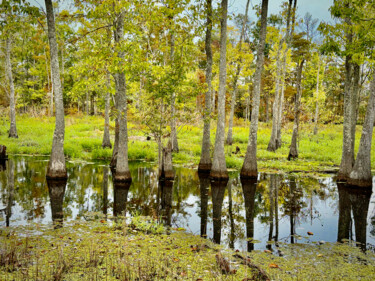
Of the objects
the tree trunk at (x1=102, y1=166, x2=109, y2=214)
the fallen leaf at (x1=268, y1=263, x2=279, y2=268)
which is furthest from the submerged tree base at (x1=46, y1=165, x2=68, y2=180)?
the fallen leaf at (x1=268, y1=263, x2=279, y2=268)

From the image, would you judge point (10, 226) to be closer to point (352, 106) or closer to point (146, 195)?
point (146, 195)

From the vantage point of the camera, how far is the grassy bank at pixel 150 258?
4160 mm

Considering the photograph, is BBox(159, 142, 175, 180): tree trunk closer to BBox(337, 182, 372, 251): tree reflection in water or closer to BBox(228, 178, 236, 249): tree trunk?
BBox(228, 178, 236, 249): tree trunk

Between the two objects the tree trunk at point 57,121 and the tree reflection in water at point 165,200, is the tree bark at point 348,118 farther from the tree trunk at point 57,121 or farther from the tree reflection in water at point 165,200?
the tree trunk at point 57,121

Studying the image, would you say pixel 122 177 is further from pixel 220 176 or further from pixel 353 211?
pixel 353 211

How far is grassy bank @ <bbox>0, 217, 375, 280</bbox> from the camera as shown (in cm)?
416

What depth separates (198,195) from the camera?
10.4 m

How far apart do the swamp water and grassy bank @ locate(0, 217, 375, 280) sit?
69 cm

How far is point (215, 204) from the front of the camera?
927 cm

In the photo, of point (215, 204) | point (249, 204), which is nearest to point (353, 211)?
point (249, 204)

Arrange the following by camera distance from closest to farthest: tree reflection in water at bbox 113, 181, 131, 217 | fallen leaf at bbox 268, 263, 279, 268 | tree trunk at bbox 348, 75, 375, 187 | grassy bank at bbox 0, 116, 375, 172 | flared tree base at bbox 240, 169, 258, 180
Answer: fallen leaf at bbox 268, 263, 279, 268
tree reflection in water at bbox 113, 181, 131, 217
tree trunk at bbox 348, 75, 375, 187
flared tree base at bbox 240, 169, 258, 180
grassy bank at bbox 0, 116, 375, 172

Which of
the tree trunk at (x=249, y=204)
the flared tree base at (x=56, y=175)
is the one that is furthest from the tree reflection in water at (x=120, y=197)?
the tree trunk at (x=249, y=204)

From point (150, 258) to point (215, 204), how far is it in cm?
478

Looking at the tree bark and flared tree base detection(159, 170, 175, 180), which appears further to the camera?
the tree bark
